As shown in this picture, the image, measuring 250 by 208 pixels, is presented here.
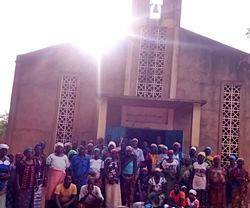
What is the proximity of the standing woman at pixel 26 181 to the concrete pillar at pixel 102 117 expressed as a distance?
4552 millimetres

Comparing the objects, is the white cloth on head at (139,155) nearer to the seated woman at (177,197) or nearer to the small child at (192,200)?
the seated woman at (177,197)

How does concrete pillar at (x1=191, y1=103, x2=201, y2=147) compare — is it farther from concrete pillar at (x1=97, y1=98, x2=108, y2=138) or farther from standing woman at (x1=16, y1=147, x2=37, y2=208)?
standing woman at (x1=16, y1=147, x2=37, y2=208)

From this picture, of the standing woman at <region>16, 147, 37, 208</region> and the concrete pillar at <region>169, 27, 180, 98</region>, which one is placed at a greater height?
the concrete pillar at <region>169, 27, 180, 98</region>

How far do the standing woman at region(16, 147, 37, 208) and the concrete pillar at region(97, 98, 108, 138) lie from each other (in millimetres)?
4552

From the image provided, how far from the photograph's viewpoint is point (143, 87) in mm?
14523

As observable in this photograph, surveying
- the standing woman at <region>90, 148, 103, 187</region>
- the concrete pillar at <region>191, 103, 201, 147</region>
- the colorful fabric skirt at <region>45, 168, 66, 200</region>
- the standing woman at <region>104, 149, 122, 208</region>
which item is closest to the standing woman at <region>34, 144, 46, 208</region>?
the colorful fabric skirt at <region>45, 168, 66, 200</region>

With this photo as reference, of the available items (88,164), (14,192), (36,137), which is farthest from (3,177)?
(36,137)

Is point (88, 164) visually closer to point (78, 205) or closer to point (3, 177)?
point (78, 205)

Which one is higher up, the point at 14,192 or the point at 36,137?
the point at 36,137

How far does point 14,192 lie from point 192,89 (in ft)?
26.4

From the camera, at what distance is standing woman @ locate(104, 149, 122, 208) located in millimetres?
9438

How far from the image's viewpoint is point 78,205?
8680mm

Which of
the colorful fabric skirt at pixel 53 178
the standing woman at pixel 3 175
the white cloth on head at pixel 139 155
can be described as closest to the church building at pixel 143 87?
the white cloth on head at pixel 139 155

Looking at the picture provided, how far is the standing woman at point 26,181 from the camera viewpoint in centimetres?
837
